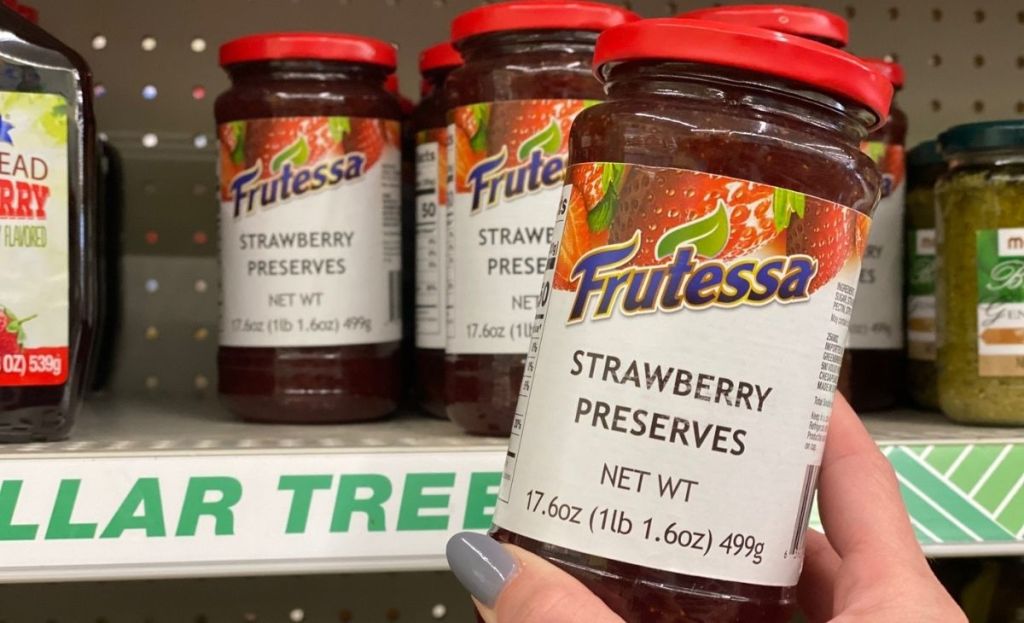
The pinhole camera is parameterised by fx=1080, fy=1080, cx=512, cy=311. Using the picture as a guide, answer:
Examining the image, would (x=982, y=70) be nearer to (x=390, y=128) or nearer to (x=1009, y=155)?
(x=1009, y=155)

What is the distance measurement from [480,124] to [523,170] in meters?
0.05

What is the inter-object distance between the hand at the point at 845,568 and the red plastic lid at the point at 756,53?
21 cm

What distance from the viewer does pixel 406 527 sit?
2.12 feet

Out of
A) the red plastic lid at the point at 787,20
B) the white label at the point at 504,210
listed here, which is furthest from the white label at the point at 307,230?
the red plastic lid at the point at 787,20

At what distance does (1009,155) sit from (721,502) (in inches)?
18.9

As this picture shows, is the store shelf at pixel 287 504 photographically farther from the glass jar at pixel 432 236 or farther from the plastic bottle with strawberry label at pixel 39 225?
the glass jar at pixel 432 236

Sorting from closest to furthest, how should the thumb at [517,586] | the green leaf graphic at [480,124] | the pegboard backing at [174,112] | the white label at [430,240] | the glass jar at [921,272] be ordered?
the thumb at [517,586], the green leaf graphic at [480,124], the white label at [430,240], the glass jar at [921,272], the pegboard backing at [174,112]

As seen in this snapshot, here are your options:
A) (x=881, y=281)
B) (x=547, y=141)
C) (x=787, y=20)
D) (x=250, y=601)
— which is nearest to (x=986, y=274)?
(x=881, y=281)

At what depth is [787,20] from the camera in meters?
0.77

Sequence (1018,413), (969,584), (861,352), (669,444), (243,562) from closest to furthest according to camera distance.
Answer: (669,444), (243,562), (1018,413), (861,352), (969,584)

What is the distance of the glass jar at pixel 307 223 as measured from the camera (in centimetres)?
82

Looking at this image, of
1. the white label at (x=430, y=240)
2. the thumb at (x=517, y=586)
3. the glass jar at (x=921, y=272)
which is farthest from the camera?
the glass jar at (x=921, y=272)

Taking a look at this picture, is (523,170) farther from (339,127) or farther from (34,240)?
(34,240)

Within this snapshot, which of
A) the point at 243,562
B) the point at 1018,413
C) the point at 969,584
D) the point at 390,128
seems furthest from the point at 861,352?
the point at 243,562
